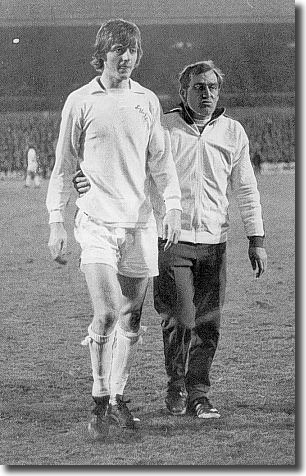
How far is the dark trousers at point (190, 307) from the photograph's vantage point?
2885mm

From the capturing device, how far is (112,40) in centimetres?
284

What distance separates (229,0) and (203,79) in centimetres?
26

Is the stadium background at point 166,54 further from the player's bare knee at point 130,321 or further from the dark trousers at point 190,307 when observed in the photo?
the player's bare knee at point 130,321

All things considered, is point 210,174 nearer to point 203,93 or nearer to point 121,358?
point 203,93

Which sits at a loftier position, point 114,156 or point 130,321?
point 114,156

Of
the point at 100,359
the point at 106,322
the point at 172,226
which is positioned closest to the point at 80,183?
the point at 172,226

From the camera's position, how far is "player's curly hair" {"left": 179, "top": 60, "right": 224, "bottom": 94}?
2.88m

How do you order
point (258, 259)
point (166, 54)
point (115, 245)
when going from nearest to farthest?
point (115, 245) → point (166, 54) → point (258, 259)

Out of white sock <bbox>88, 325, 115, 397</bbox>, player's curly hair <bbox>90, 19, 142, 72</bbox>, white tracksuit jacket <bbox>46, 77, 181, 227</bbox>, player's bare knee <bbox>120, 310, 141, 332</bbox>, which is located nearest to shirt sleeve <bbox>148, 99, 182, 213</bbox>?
white tracksuit jacket <bbox>46, 77, 181, 227</bbox>

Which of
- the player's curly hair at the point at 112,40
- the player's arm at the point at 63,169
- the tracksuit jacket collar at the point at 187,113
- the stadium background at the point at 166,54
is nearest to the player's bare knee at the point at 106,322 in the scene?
the player's arm at the point at 63,169

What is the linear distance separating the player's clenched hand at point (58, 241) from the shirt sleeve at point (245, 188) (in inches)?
20.5

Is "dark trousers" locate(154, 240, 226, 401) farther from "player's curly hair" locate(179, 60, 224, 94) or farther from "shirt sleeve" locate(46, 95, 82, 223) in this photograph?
"player's curly hair" locate(179, 60, 224, 94)

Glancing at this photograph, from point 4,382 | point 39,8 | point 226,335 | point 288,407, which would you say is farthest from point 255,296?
point 39,8

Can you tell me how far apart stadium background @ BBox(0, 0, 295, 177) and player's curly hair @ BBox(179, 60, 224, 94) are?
0.06ft
